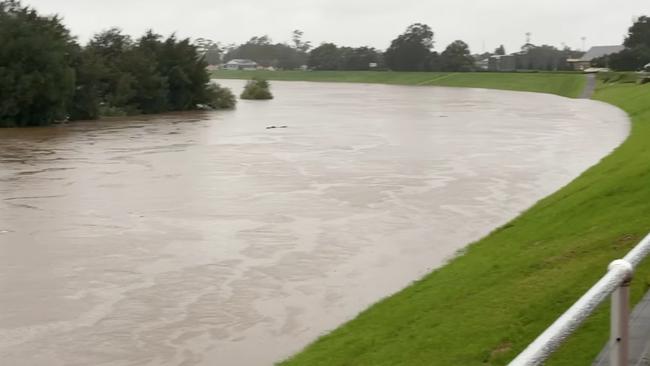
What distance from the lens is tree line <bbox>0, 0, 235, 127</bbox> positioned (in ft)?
155

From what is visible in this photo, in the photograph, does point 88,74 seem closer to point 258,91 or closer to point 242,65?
point 258,91

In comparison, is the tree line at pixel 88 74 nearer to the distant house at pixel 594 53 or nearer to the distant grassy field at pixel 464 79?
the distant grassy field at pixel 464 79

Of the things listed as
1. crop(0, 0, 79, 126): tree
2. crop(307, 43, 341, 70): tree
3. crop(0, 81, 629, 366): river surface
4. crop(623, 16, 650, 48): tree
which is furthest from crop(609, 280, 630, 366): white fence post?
crop(307, 43, 341, 70): tree

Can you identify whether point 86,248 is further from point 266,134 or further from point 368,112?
point 368,112

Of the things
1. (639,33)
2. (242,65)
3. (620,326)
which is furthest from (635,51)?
(242,65)

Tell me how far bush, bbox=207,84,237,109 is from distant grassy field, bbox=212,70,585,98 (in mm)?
33177

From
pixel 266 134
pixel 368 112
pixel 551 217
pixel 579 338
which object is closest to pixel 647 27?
pixel 368 112

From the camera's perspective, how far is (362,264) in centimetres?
1256

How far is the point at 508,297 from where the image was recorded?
21.8ft

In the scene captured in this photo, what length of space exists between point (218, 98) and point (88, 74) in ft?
49.0

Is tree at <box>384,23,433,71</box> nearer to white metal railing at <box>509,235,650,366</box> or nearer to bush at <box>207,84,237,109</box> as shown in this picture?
bush at <box>207,84,237,109</box>

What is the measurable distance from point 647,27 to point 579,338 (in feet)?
380

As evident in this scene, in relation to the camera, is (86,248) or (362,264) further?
(86,248)

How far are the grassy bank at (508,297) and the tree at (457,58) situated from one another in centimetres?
11747
